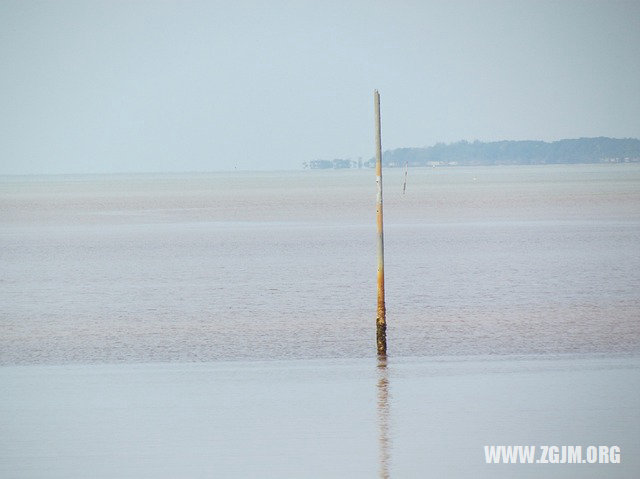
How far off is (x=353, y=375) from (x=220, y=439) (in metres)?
4.14

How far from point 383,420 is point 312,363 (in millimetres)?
4550

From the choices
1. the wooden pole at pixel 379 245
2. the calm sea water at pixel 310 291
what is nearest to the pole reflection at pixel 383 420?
the wooden pole at pixel 379 245

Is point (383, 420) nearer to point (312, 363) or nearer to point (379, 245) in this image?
point (312, 363)

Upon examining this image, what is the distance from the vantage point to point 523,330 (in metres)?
20.0

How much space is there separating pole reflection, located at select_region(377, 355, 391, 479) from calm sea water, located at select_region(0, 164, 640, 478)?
0.13 ft

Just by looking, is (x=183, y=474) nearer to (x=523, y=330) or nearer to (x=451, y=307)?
(x=523, y=330)

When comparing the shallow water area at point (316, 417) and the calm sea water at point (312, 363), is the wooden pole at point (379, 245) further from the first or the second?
the shallow water area at point (316, 417)

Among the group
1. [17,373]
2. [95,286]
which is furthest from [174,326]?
[95,286]

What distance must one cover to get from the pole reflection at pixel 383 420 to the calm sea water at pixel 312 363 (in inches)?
1.6

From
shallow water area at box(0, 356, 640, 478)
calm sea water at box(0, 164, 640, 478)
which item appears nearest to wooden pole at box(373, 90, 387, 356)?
calm sea water at box(0, 164, 640, 478)

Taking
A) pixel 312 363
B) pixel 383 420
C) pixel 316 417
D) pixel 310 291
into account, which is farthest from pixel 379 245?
pixel 310 291

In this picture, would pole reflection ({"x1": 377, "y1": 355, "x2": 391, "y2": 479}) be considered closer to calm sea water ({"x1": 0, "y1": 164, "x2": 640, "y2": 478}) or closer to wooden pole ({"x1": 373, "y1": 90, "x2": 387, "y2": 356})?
calm sea water ({"x1": 0, "y1": 164, "x2": 640, "y2": 478})

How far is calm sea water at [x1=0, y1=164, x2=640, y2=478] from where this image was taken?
427 inches

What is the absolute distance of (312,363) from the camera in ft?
54.3
